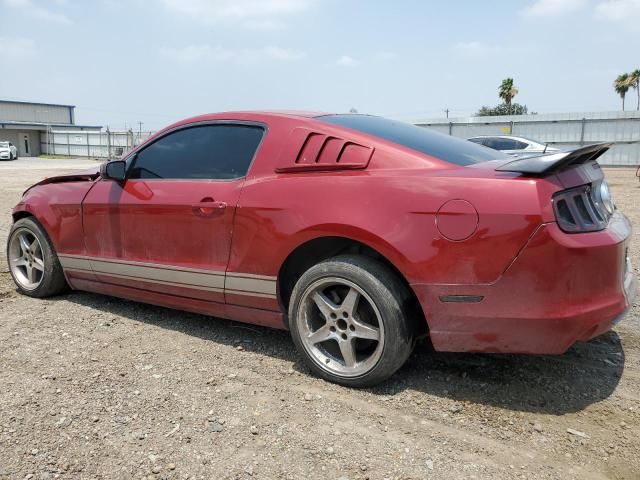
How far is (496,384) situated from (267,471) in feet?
4.48

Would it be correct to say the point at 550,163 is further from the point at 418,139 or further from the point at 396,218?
the point at 418,139

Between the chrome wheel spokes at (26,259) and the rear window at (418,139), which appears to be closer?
the rear window at (418,139)

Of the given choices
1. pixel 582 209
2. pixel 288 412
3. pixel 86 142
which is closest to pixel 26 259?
pixel 288 412

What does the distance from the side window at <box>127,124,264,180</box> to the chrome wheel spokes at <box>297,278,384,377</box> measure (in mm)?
935

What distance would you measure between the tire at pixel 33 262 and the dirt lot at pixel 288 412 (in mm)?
837

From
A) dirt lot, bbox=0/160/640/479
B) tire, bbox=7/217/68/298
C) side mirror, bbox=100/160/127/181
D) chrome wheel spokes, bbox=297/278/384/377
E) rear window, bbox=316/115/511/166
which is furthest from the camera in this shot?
tire, bbox=7/217/68/298

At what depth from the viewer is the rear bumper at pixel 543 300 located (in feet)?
7.98

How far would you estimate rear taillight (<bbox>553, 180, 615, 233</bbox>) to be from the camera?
248cm

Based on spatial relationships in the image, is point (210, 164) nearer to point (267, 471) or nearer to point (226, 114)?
point (226, 114)

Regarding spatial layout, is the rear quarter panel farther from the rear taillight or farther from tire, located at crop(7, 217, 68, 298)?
tire, located at crop(7, 217, 68, 298)

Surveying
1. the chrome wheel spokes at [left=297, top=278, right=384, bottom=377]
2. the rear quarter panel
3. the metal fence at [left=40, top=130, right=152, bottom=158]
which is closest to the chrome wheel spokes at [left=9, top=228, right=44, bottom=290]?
the rear quarter panel

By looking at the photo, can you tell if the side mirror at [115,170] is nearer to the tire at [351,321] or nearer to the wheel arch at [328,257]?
the wheel arch at [328,257]

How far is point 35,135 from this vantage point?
5591 cm

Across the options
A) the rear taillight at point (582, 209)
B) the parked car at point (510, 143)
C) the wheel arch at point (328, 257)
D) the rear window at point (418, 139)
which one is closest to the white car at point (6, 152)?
the parked car at point (510, 143)
